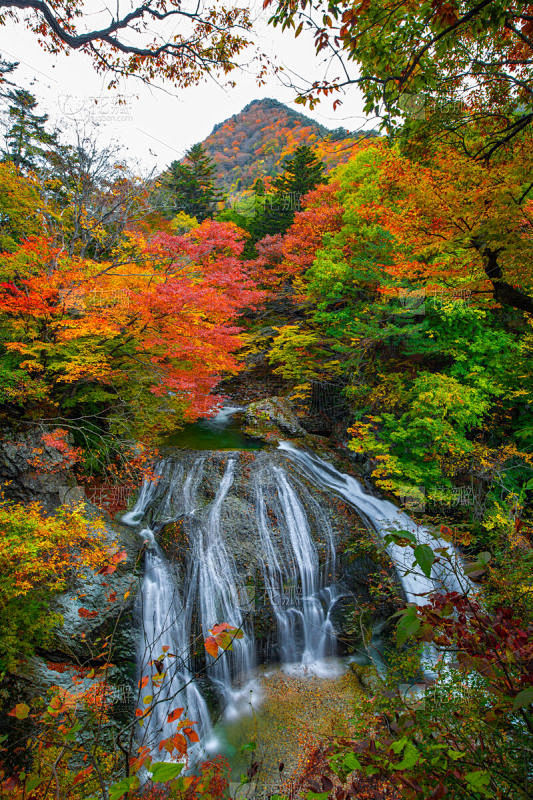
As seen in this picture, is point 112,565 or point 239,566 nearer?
point 112,565

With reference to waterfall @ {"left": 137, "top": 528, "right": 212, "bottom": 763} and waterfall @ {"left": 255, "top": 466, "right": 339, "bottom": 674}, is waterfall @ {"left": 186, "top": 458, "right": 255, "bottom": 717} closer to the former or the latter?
waterfall @ {"left": 137, "top": 528, "right": 212, "bottom": 763}

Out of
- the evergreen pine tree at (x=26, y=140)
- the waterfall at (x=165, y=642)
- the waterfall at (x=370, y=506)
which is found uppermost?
the evergreen pine tree at (x=26, y=140)

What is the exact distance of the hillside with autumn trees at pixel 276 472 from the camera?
9.37 feet

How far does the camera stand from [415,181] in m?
6.19

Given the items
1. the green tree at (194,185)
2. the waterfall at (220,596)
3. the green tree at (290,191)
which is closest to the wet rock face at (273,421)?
the waterfall at (220,596)

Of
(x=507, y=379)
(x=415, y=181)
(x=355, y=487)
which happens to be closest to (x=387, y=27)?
(x=415, y=181)

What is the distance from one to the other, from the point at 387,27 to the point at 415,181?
4064mm

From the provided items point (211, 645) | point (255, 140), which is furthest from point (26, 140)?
point (255, 140)

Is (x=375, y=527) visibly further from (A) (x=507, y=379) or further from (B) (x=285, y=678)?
(A) (x=507, y=379)

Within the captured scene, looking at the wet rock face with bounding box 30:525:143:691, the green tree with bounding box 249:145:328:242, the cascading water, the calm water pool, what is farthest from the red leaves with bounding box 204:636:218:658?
the green tree with bounding box 249:145:328:242

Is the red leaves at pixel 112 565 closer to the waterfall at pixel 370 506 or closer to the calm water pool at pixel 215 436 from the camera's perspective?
the calm water pool at pixel 215 436

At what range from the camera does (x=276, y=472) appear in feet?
30.0

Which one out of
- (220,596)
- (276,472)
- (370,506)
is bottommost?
(220,596)

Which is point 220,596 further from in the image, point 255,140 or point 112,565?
point 255,140
